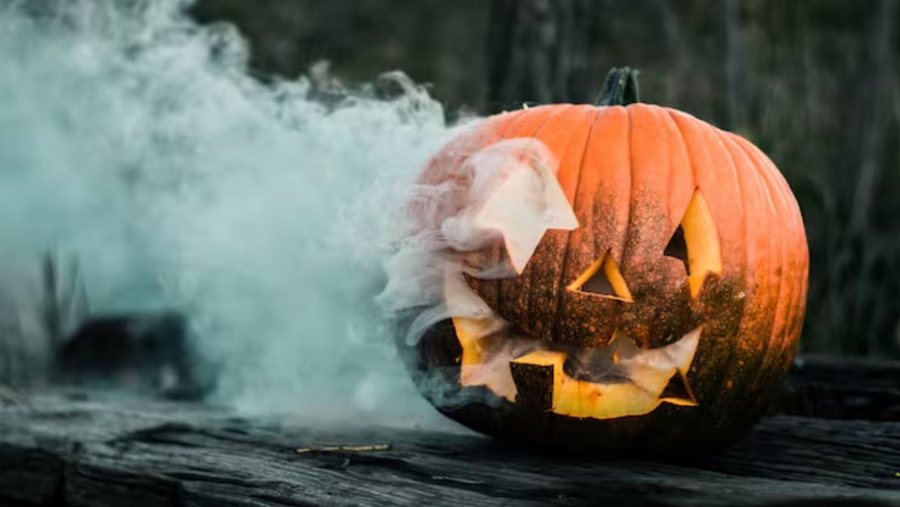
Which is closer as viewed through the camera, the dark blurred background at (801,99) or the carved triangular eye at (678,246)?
the carved triangular eye at (678,246)

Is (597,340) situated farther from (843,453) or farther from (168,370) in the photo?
(168,370)

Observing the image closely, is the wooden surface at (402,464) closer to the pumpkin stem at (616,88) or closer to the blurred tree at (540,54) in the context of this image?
the pumpkin stem at (616,88)

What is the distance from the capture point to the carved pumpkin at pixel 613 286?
1.69m

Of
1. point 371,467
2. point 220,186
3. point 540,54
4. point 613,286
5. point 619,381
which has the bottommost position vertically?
point 371,467

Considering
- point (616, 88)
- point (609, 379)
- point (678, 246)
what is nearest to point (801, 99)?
point (616, 88)

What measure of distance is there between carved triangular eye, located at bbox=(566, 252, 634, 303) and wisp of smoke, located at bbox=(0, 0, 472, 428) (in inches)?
14.9

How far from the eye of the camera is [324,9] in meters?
8.84

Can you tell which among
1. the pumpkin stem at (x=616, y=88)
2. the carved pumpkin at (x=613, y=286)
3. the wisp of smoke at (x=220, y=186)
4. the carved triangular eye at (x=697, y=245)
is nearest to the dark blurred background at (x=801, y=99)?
the wisp of smoke at (x=220, y=186)

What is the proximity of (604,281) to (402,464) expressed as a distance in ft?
1.39

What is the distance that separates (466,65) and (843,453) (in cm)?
750

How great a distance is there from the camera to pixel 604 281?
5.63ft

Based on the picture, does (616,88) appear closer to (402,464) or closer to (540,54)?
(402,464)

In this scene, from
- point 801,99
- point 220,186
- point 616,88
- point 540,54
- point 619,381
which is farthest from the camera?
point 801,99

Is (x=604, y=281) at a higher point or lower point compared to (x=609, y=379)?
higher
